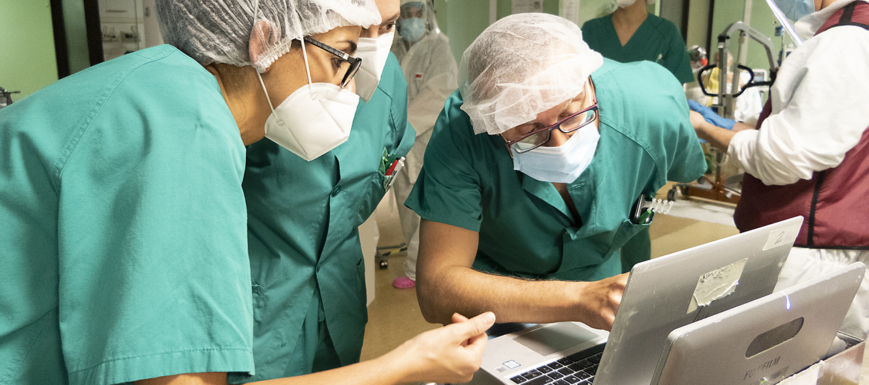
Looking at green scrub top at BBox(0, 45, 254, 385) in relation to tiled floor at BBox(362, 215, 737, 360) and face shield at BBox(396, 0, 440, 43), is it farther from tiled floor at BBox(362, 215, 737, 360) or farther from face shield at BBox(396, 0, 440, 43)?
face shield at BBox(396, 0, 440, 43)

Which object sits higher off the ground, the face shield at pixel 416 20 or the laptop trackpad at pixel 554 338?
the face shield at pixel 416 20

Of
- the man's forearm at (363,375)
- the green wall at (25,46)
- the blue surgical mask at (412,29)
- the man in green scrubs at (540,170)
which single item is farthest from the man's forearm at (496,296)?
the blue surgical mask at (412,29)

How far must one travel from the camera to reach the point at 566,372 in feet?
2.98

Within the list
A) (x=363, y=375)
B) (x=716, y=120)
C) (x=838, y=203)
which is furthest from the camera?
(x=716, y=120)

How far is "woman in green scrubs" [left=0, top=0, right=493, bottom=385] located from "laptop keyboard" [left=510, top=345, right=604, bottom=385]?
0.36 m

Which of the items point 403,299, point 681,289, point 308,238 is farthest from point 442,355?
point 403,299

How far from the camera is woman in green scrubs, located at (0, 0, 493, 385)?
544mm

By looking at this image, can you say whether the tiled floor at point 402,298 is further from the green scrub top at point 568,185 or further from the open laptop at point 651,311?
the open laptop at point 651,311

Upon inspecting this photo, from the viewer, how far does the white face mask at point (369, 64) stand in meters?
1.10

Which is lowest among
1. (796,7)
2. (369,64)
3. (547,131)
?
(547,131)

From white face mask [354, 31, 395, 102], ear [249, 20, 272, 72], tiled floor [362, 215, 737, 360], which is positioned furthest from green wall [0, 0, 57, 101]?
tiled floor [362, 215, 737, 360]

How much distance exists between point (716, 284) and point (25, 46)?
6.76 ft

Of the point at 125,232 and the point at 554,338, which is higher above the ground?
the point at 125,232

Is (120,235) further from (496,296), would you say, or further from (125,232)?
(496,296)
